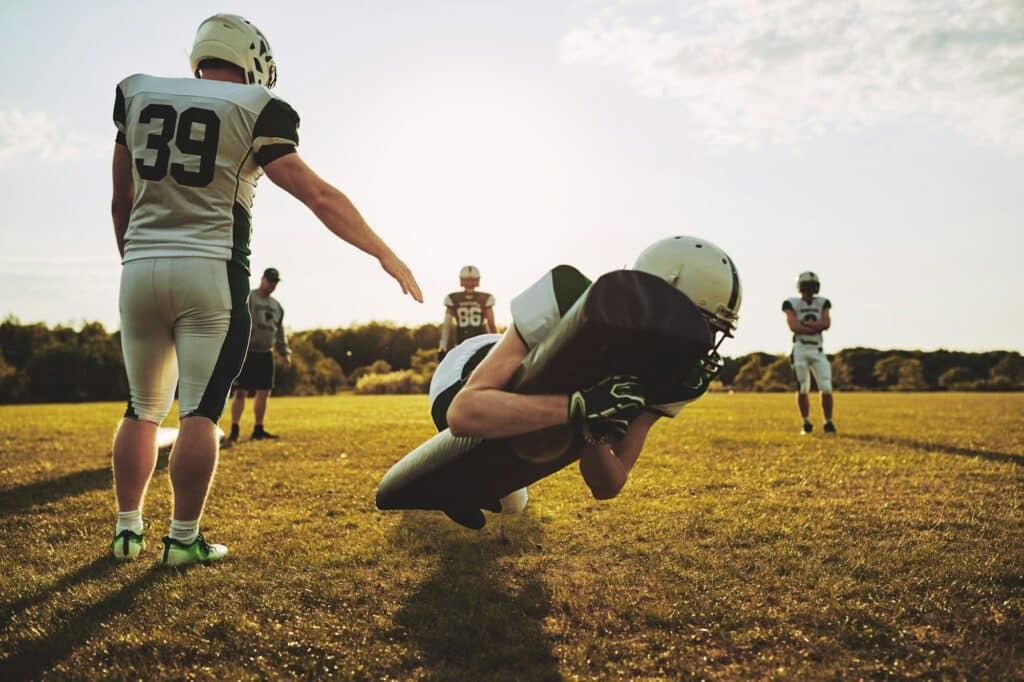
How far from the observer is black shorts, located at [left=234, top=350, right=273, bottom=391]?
990 cm

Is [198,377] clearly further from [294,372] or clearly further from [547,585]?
[294,372]

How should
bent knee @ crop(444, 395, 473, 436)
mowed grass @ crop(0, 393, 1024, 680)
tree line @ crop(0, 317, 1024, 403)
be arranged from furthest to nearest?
tree line @ crop(0, 317, 1024, 403) < bent knee @ crop(444, 395, 473, 436) < mowed grass @ crop(0, 393, 1024, 680)

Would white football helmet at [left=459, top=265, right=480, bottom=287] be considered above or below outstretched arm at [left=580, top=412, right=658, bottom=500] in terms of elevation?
above

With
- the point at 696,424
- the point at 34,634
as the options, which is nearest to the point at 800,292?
the point at 696,424

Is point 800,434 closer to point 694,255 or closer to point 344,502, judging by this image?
point 344,502

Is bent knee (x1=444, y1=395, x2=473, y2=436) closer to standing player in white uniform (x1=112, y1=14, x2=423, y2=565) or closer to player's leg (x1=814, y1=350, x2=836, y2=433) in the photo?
standing player in white uniform (x1=112, y1=14, x2=423, y2=565)

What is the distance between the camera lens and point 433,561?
3.90 meters

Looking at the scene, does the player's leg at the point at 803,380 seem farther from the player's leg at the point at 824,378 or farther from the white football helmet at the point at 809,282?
the white football helmet at the point at 809,282

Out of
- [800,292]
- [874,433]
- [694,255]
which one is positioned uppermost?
[800,292]

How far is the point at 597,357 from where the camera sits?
2.53 m

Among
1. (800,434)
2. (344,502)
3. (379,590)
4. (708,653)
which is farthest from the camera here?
(800,434)

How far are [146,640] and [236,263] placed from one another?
1884 millimetres

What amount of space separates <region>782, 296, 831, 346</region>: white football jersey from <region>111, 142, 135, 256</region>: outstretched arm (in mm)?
10123

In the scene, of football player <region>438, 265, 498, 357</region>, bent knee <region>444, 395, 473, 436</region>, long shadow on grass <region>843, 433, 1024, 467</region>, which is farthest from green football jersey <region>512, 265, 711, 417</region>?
long shadow on grass <region>843, 433, 1024, 467</region>
